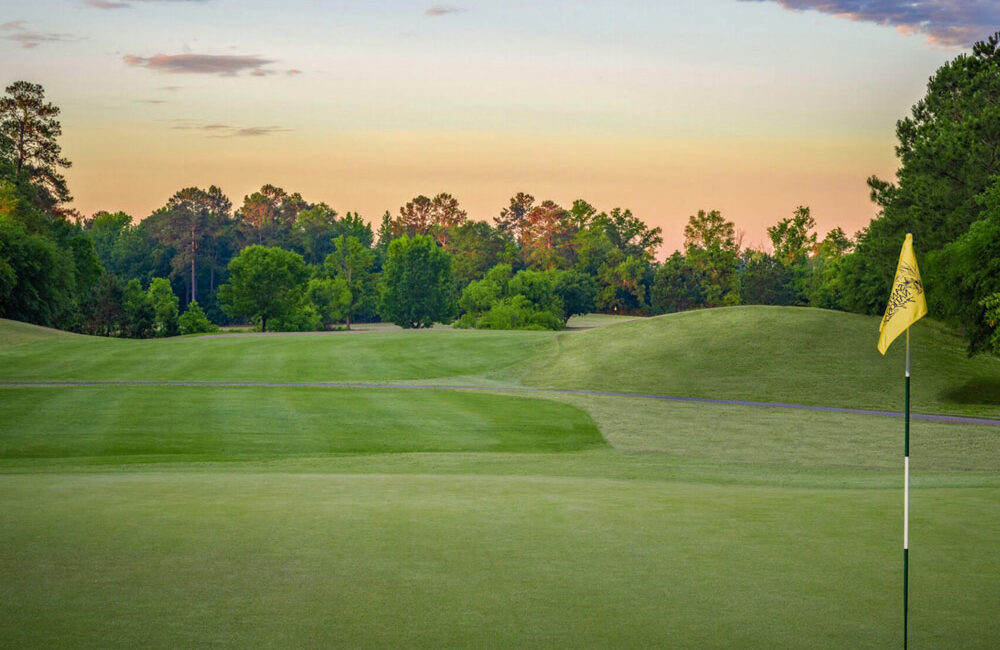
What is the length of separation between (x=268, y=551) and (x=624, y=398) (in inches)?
1360

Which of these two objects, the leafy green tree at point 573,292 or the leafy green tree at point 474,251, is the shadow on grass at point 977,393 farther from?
the leafy green tree at point 474,251

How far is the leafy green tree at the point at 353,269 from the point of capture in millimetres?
133375

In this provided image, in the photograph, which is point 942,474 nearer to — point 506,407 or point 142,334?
point 506,407

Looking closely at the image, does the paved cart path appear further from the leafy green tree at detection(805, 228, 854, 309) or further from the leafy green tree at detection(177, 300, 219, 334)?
the leafy green tree at detection(177, 300, 219, 334)

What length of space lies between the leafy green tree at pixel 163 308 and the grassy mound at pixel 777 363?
5872cm

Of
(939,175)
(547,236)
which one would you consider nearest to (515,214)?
(547,236)

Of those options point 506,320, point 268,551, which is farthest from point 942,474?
point 506,320

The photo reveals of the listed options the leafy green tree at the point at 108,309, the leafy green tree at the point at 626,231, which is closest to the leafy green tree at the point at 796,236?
the leafy green tree at the point at 626,231

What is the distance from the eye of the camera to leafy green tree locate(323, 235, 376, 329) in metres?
133

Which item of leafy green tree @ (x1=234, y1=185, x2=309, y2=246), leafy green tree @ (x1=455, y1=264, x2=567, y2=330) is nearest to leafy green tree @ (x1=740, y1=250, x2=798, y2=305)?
leafy green tree @ (x1=455, y1=264, x2=567, y2=330)

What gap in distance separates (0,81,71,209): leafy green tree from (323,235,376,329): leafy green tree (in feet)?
132

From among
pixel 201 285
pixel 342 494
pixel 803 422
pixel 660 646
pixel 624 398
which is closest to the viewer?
pixel 660 646

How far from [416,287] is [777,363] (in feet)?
230

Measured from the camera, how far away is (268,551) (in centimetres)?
987
